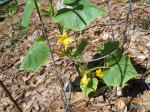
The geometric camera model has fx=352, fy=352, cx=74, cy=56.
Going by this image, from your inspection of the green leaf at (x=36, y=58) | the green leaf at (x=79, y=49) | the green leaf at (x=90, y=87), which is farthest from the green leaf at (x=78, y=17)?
the green leaf at (x=90, y=87)

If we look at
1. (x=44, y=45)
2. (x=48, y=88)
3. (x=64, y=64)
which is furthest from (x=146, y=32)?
(x=44, y=45)

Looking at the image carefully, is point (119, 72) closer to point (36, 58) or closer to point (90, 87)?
point (90, 87)

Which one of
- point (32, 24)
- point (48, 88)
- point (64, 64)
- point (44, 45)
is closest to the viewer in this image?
point (44, 45)

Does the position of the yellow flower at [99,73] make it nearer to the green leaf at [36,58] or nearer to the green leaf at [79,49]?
the green leaf at [79,49]

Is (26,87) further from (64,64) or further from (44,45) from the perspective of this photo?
(44,45)

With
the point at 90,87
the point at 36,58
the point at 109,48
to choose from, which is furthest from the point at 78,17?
the point at 90,87

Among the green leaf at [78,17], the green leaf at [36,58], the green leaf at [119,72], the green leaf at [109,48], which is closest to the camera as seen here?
the green leaf at [78,17]

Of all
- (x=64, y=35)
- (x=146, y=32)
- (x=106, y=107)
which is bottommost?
(x=106, y=107)
